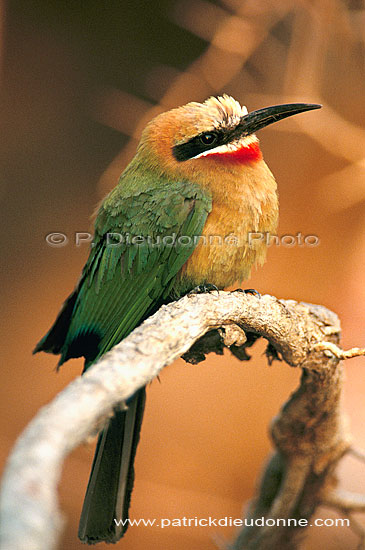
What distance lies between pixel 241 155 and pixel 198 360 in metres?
0.79

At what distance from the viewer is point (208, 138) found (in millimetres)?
2076

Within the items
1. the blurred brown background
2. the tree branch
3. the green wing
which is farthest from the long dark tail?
the blurred brown background

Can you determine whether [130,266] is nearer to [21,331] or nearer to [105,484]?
[105,484]

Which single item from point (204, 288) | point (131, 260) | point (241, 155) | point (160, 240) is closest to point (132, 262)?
point (131, 260)

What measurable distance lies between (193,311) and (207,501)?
2265 mm

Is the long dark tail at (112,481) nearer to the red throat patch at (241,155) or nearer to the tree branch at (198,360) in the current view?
the tree branch at (198,360)

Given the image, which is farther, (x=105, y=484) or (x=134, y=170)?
(x=134, y=170)

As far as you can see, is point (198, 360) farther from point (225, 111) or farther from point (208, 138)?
point (225, 111)

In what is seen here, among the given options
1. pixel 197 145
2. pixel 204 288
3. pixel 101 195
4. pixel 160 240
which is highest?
pixel 101 195

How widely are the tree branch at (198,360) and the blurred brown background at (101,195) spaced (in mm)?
1105

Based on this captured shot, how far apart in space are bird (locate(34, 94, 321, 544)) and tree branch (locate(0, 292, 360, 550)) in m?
0.25

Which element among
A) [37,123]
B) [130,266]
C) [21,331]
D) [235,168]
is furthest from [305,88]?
[21,331]

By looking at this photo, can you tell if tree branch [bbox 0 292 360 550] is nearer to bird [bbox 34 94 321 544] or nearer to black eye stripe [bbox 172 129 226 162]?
bird [bbox 34 94 321 544]

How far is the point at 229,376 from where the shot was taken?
3541 millimetres
